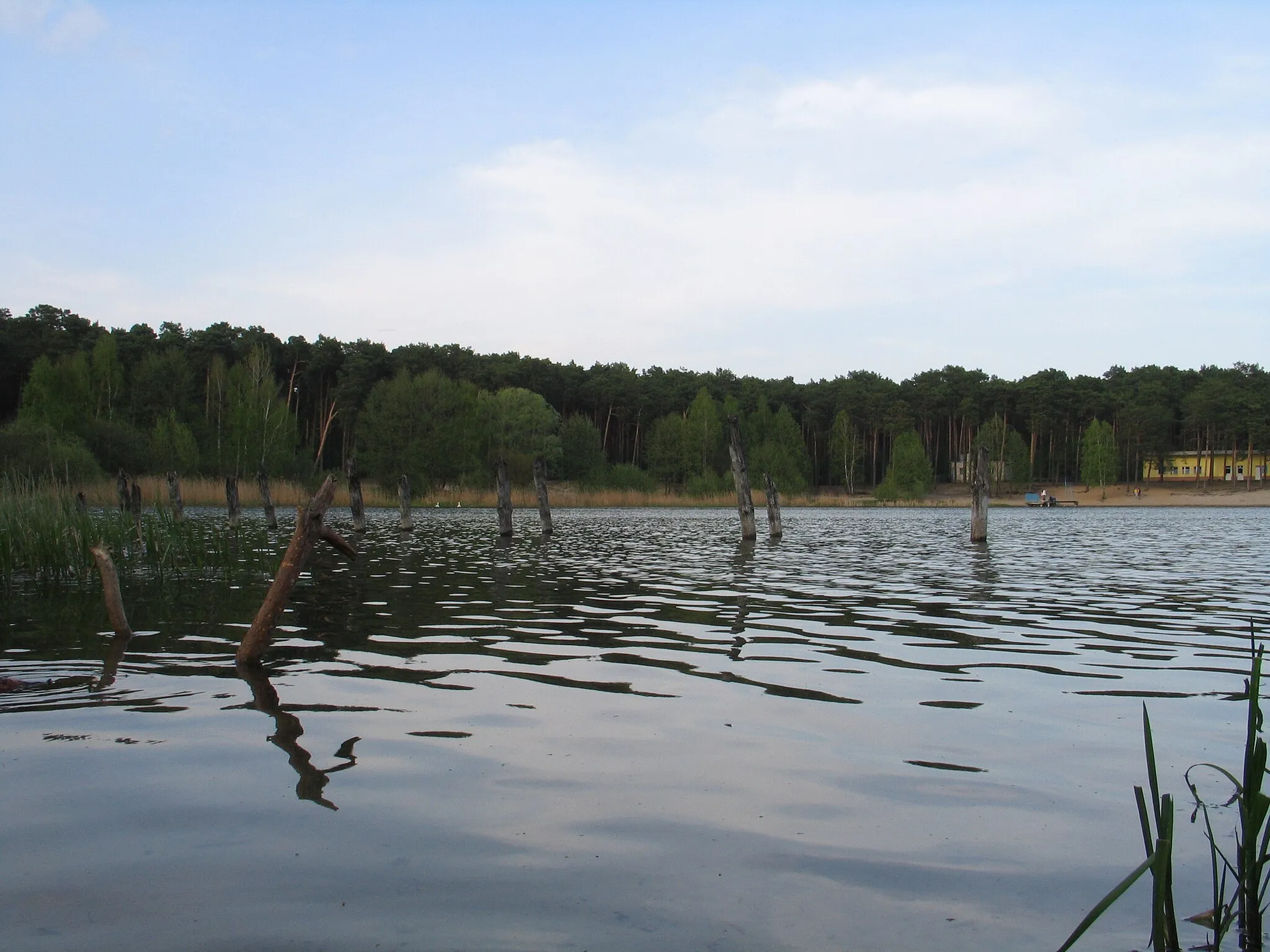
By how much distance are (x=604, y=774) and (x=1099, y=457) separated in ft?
328

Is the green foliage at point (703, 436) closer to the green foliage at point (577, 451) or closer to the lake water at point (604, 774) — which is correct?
the green foliage at point (577, 451)

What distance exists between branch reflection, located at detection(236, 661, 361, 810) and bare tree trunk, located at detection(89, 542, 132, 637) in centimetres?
252

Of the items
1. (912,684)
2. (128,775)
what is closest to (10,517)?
(128,775)

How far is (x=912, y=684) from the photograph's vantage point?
7.22 metres

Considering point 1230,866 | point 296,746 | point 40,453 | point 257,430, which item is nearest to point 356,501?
point 40,453

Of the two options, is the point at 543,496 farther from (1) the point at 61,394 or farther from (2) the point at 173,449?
(1) the point at 61,394

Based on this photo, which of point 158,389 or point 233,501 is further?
point 158,389

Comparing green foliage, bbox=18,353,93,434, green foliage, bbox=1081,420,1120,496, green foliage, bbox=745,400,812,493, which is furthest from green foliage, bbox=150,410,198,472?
green foliage, bbox=1081,420,1120,496

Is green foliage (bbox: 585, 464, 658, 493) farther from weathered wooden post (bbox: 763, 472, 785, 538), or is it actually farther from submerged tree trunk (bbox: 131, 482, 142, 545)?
submerged tree trunk (bbox: 131, 482, 142, 545)

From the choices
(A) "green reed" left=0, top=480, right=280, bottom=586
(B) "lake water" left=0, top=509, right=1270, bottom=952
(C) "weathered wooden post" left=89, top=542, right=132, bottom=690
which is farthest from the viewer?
(A) "green reed" left=0, top=480, right=280, bottom=586

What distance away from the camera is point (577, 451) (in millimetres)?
88062

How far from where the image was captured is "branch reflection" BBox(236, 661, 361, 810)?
4730 mm

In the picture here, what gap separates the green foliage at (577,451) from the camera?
287ft

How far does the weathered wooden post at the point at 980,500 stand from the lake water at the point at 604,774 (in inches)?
529
